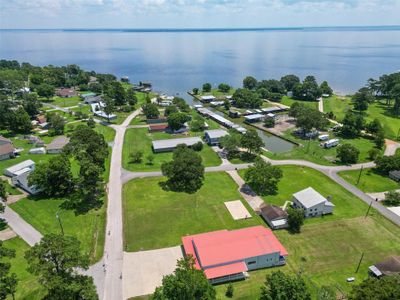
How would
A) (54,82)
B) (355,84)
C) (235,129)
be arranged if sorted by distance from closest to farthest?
(235,129) < (54,82) < (355,84)

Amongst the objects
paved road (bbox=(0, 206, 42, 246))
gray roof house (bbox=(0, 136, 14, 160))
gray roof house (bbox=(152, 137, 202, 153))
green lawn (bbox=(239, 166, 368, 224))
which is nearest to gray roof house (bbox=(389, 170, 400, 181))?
green lawn (bbox=(239, 166, 368, 224))

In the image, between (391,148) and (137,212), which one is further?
(391,148)

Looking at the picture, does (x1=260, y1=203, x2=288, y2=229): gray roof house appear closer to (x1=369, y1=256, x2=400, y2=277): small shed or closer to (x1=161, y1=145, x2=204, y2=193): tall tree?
(x1=369, y1=256, x2=400, y2=277): small shed

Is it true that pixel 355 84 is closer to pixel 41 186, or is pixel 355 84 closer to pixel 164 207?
pixel 164 207

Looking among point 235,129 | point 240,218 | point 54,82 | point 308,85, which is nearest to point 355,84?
point 308,85

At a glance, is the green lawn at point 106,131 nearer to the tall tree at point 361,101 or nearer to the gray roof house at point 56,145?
the gray roof house at point 56,145
